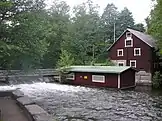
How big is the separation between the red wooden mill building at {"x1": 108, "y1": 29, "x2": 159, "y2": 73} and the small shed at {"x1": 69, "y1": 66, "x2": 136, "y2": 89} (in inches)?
247

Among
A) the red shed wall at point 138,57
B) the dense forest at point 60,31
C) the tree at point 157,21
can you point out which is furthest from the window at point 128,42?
the tree at point 157,21

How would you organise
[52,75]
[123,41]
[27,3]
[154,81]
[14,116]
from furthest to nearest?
[123,41] → [52,75] → [154,81] → [27,3] → [14,116]

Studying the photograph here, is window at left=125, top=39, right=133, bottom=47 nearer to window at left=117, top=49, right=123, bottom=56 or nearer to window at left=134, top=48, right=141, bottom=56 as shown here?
window at left=134, top=48, right=141, bottom=56

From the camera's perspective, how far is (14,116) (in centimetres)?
1031

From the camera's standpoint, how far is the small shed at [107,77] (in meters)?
23.3

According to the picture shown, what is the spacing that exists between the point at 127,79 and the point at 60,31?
20173mm

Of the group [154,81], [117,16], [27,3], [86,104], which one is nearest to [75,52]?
[117,16]

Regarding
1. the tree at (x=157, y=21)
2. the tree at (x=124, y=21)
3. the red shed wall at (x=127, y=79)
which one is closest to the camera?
the red shed wall at (x=127, y=79)

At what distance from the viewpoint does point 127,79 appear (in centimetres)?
2431

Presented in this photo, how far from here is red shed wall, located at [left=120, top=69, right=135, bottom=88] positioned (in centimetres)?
2351

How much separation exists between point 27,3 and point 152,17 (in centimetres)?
1567

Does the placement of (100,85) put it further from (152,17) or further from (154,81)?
(152,17)

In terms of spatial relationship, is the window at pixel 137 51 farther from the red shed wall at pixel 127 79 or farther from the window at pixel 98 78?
the window at pixel 98 78

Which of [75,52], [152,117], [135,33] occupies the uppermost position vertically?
[135,33]
